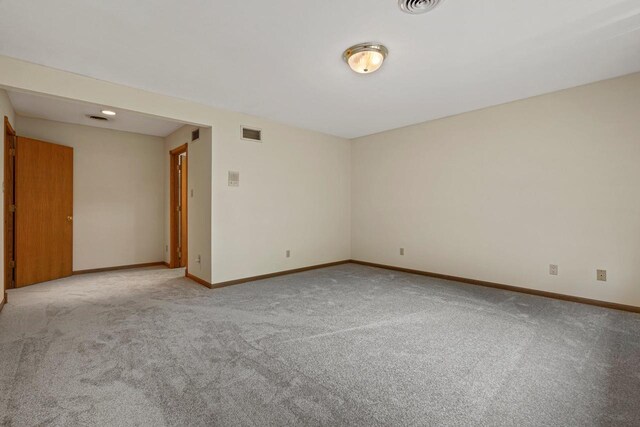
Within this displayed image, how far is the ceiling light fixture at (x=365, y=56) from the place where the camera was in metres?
2.58

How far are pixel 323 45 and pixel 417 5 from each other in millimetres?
831

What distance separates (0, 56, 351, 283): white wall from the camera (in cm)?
331

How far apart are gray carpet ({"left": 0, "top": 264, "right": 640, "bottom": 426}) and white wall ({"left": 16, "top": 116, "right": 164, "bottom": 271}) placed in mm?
1694

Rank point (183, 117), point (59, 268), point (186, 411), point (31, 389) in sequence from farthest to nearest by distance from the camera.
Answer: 1. point (59, 268)
2. point (183, 117)
3. point (31, 389)
4. point (186, 411)

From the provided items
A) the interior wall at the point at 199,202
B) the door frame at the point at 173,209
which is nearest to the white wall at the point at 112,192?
the door frame at the point at 173,209

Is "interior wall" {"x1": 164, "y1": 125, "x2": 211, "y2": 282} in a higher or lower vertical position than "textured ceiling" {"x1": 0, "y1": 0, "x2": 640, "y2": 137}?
lower

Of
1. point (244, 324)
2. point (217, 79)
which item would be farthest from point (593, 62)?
point (244, 324)

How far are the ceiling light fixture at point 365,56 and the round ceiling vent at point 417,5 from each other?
1.56 feet

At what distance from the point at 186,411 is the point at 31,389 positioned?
1.06 meters

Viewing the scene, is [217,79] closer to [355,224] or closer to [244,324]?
[244,324]

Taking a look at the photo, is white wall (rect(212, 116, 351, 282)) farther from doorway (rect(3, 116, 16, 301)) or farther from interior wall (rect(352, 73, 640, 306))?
doorway (rect(3, 116, 16, 301))

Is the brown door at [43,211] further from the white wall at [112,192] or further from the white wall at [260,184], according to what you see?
the white wall at [260,184]

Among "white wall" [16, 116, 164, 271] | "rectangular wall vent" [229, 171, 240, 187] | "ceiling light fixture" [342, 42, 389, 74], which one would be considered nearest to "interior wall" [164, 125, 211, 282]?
"rectangular wall vent" [229, 171, 240, 187]

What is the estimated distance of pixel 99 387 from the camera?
1826mm
